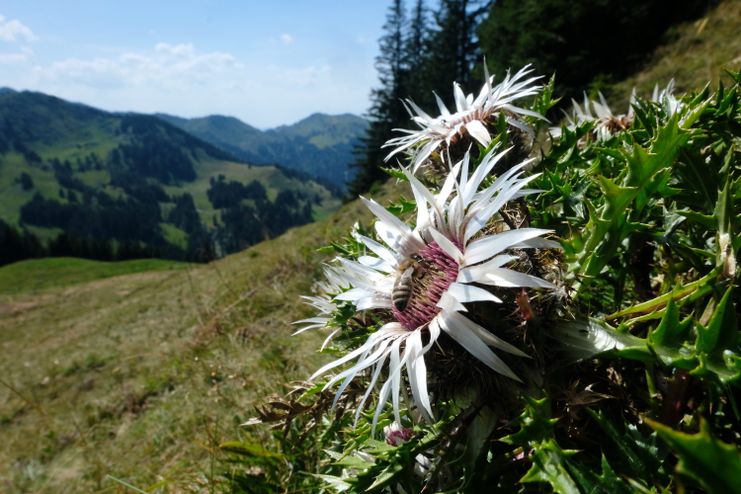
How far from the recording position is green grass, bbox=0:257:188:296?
203ft

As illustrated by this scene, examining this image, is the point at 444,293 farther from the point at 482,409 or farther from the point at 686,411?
the point at 686,411

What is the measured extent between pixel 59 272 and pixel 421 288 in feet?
263

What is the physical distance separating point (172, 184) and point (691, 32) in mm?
197852

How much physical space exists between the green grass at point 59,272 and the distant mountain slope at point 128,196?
594 inches

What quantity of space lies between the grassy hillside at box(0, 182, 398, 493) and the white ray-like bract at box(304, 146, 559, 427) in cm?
29

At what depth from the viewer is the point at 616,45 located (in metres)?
15.1

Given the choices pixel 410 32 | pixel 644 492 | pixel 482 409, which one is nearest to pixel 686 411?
pixel 644 492

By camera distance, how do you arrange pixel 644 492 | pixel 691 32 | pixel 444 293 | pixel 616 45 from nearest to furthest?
pixel 644 492 → pixel 444 293 → pixel 691 32 → pixel 616 45

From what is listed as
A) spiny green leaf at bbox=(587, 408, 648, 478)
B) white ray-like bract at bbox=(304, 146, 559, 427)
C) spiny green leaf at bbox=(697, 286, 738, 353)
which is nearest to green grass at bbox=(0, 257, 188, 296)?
white ray-like bract at bbox=(304, 146, 559, 427)

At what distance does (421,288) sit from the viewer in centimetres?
105

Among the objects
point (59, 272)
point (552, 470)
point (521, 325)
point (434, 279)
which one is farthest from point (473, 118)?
point (59, 272)

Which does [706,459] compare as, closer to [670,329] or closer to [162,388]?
[670,329]

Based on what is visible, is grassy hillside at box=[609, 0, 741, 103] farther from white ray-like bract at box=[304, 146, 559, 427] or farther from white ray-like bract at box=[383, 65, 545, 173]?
white ray-like bract at box=[304, 146, 559, 427]

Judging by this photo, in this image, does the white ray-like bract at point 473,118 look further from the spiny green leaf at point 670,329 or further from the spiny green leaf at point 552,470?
the spiny green leaf at point 552,470
